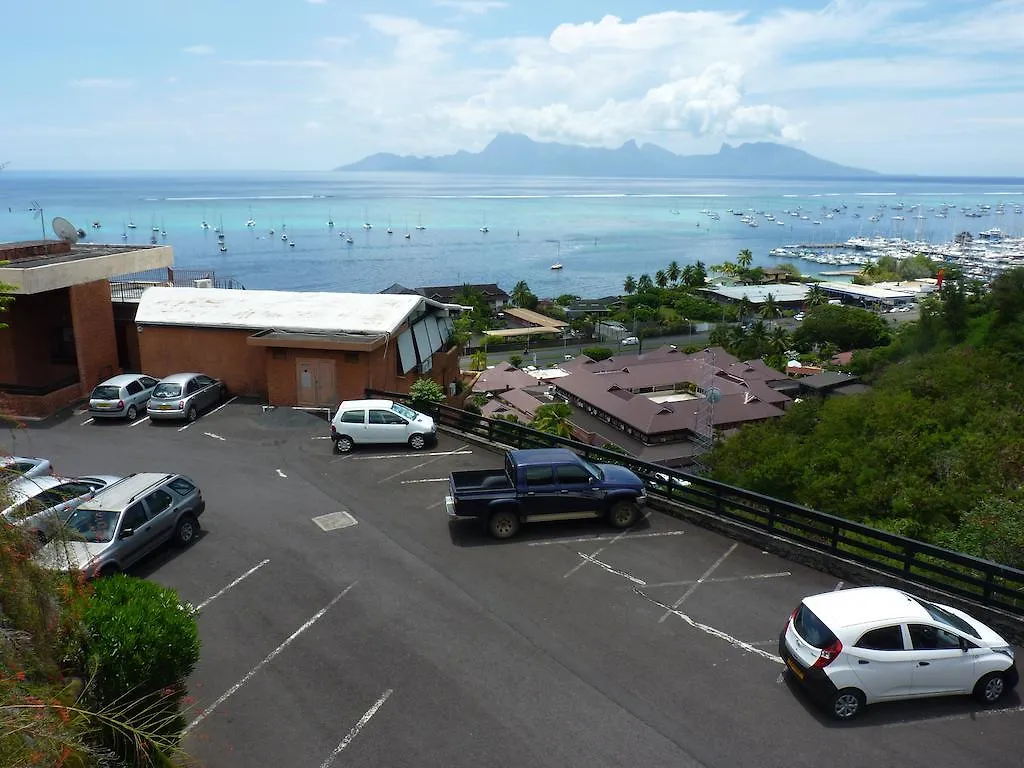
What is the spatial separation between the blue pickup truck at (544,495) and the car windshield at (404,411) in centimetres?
567

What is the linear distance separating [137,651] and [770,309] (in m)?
109

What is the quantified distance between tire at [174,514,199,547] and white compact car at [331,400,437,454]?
18.6 feet

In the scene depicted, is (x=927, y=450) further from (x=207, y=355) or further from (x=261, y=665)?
(x=207, y=355)

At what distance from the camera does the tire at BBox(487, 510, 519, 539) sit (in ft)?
47.2

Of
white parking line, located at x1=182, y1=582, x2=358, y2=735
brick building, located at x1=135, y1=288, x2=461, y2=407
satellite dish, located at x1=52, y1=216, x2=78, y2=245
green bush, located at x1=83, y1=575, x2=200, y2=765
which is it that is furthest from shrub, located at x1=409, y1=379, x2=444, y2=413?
satellite dish, located at x1=52, y1=216, x2=78, y2=245

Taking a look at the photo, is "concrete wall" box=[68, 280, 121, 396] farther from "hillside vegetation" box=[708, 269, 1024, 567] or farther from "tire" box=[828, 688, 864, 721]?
"tire" box=[828, 688, 864, 721]

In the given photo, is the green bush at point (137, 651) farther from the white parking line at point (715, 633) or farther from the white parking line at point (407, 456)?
the white parking line at point (407, 456)

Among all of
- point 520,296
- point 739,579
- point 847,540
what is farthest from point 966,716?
point 520,296

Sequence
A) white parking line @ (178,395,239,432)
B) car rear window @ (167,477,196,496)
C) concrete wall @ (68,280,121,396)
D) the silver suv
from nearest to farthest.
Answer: car rear window @ (167,477,196,496) < white parking line @ (178,395,239,432) < the silver suv < concrete wall @ (68,280,121,396)

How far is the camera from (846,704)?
921 centimetres

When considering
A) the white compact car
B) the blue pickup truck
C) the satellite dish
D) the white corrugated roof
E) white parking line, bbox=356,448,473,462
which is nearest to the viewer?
the blue pickup truck

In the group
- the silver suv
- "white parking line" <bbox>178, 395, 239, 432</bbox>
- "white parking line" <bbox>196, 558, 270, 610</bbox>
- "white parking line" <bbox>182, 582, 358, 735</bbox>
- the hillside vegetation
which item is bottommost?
the hillside vegetation

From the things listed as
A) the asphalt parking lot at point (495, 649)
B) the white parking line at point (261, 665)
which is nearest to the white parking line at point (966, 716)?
the asphalt parking lot at point (495, 649)

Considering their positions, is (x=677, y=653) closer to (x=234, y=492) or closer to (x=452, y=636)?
(x=452, y=636)
